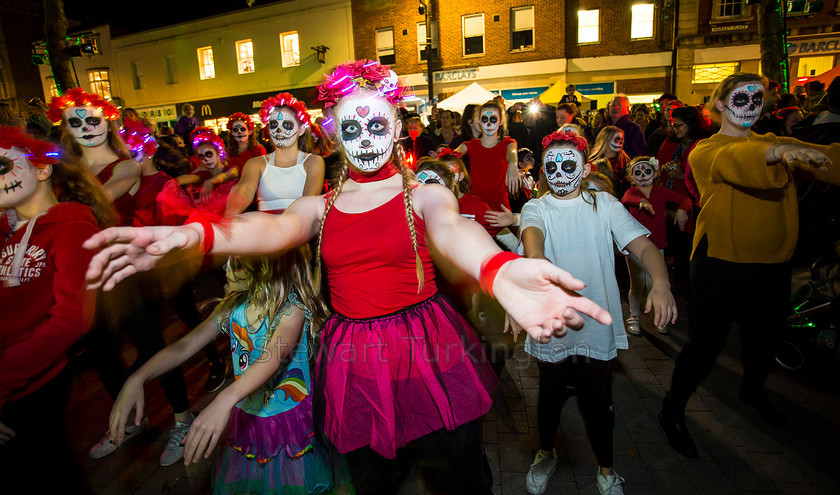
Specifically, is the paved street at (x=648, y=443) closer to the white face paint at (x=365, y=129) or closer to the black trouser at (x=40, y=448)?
the black trouser at (x=40, y=448)

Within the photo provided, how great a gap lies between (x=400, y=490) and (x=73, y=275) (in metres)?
2.14

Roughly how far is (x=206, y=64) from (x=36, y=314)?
84.8ft

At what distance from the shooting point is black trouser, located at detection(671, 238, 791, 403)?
2648 mm

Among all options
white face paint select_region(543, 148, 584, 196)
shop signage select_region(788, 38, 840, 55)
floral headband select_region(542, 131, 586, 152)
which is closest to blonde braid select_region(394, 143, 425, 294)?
white face paint select_region(543, 148, 584, 196)

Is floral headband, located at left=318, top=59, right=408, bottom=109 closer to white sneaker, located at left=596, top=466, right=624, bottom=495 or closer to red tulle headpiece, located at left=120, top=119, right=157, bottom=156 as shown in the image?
white sneaker, located at left=596, top=466, right=624, bottom=495

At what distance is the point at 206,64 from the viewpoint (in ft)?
77.0

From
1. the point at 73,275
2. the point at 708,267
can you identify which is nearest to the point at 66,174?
the point at 73,275

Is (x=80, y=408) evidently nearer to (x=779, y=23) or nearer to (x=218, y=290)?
(x=218, y=290)

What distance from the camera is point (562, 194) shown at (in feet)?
8.11

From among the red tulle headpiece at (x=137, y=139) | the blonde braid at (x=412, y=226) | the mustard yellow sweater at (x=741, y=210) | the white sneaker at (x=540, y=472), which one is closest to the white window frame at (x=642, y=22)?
the mustard yellow sweater at (x=741, y=210)

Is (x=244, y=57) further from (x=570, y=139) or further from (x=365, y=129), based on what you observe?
(x=365, y=129)

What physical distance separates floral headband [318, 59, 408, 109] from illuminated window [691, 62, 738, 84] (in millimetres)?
20766

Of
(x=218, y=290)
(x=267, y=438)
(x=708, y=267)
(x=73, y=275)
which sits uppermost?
(x=73, y=275)

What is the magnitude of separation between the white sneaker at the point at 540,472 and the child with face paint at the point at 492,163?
2.73 m
